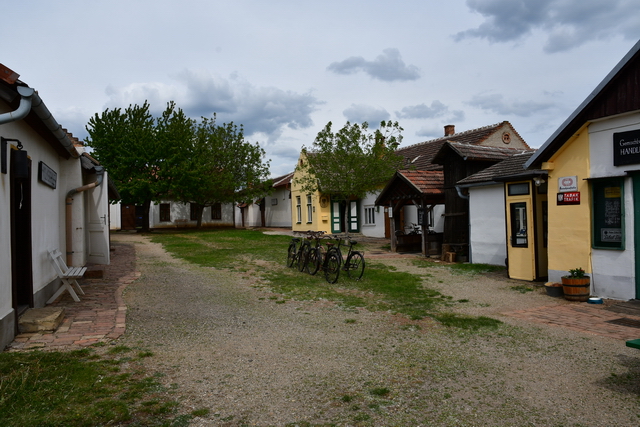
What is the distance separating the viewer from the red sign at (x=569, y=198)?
8.84 m

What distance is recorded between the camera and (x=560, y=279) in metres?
9.24

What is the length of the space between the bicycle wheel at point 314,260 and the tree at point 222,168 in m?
17.5

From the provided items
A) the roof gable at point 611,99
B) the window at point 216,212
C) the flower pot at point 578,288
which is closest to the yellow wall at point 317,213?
the window at point 216,212

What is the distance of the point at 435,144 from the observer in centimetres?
2509

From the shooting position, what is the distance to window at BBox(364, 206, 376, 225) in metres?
25.3

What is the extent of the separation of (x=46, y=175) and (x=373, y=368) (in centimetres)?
653

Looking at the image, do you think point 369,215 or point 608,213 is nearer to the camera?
point 608,213

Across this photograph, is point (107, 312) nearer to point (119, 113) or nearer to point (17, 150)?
point (17, 150)

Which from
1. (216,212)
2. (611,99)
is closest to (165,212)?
(216,212)

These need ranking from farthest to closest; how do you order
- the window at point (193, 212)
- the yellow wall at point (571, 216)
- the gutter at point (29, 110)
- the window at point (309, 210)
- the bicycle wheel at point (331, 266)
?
the window at point (193, 212) < the window at point (309, 210) < the bicycle wheel at point (331, 266) < the yellow wall at point (571, 216) < the gutter at point (29, 110)

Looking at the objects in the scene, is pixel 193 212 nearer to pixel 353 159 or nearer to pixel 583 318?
pixel 353 159

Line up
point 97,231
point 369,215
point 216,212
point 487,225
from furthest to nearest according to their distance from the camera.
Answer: point 216,212
point 369,215
point 487,225
point 97,231

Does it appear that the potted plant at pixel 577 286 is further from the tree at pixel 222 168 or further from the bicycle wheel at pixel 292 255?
the tree at pixel 222 168

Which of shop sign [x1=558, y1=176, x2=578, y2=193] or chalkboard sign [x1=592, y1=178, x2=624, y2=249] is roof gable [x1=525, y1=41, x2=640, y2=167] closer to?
shop sign [x1=558, y1=176, x2=578, y2=193]
